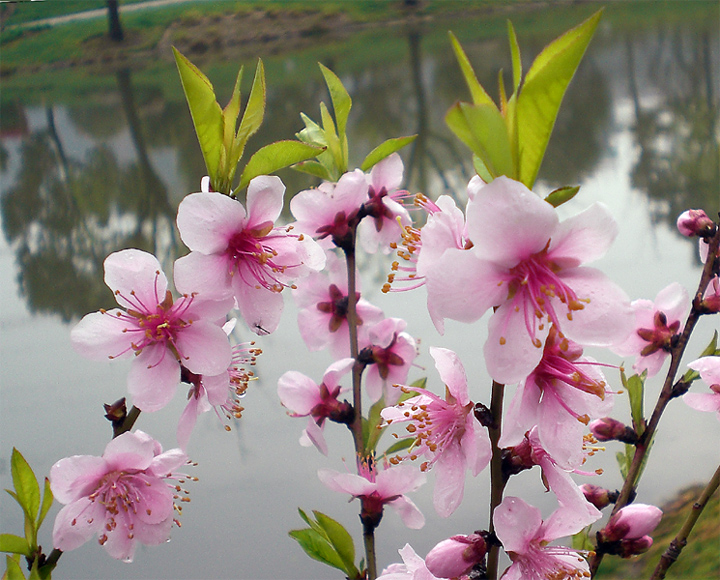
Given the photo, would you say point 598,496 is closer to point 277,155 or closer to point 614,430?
point 614,430

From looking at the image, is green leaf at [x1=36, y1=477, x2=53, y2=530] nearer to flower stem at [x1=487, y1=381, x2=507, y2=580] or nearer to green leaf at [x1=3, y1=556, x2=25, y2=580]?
green leaf at [x1=3, y1=556, x2=25, y2=580]

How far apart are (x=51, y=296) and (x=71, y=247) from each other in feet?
1.19

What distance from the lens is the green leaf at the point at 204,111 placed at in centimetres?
23

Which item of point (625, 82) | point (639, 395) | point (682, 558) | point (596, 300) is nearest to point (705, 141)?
point (625, 82)

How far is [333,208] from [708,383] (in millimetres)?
222

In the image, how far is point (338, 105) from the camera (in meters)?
0.33

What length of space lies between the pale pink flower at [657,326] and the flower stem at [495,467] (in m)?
0.16

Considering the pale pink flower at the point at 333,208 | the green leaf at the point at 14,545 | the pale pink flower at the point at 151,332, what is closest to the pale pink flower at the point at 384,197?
the pale pink flower at the point at 333,208

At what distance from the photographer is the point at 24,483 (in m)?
0.28

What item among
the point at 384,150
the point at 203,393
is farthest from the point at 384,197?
the point at 203,393

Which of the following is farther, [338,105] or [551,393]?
[338,105]

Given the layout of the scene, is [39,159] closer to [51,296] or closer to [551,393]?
[51,296]

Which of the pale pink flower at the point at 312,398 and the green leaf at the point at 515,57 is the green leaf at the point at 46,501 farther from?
the green leaf at the point at 515,57

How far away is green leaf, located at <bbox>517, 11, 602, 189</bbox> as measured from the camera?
0.17 meters
